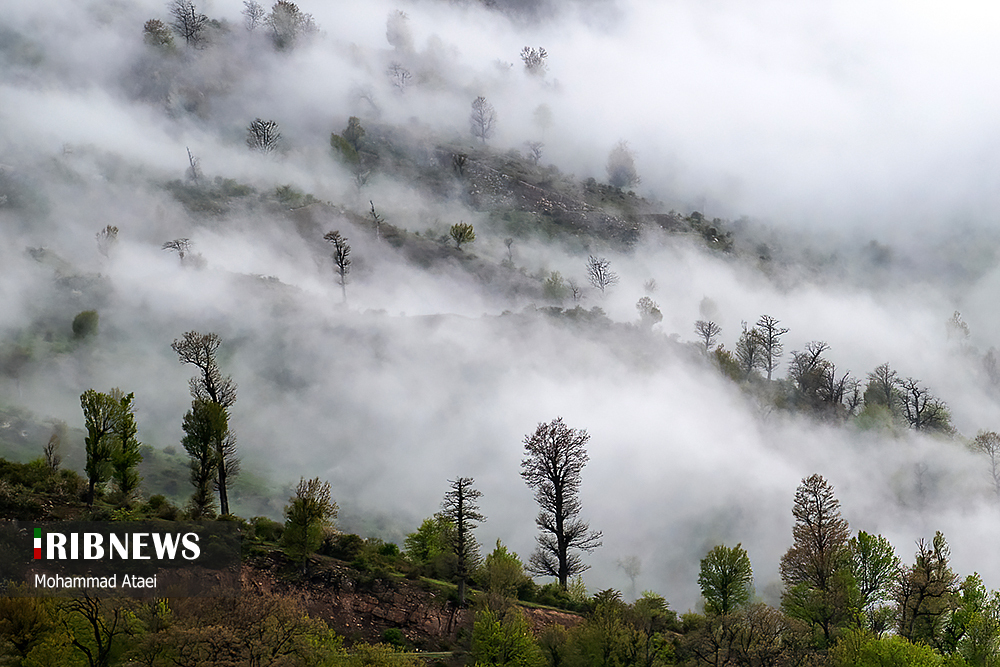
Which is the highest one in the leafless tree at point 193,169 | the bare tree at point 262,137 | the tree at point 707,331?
the bare tree at point 262,137

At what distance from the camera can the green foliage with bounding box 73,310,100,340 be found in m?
98.9

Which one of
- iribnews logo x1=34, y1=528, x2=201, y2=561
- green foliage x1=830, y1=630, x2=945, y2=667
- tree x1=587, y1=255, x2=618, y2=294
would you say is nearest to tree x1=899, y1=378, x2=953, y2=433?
tree x1=587, y1=255, x2=618, y2=294

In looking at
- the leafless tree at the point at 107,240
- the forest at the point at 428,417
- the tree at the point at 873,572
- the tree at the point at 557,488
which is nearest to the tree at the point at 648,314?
the forest at the point at 428,417

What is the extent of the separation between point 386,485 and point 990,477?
95.0 m

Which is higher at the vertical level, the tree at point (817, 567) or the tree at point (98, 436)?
the tree at point (98, 436)

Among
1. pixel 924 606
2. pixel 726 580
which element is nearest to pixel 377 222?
pixel 726 580

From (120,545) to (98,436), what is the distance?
9695mm

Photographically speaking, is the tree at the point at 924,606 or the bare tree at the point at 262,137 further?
the bare tree at the point at 262,137

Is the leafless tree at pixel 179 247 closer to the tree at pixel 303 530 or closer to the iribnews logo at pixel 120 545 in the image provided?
the iribnews logo at pixel 120 545

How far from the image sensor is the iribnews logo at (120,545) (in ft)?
168

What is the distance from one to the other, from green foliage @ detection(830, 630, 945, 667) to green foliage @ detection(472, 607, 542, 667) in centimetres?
1981

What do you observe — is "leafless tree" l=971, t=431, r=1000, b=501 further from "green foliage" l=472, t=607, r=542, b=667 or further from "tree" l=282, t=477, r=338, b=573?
"tree" l=282, t=477, r=338, b=573

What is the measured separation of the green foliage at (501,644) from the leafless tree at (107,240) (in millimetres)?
102645

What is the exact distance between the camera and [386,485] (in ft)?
295
